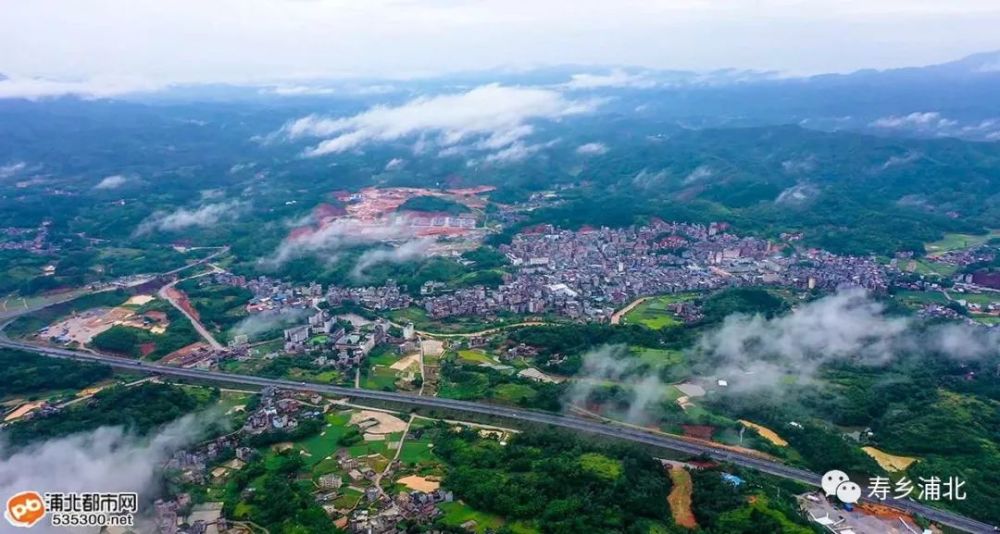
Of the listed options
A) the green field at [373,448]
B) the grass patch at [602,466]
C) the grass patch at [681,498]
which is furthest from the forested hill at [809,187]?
the green field at [373,448]

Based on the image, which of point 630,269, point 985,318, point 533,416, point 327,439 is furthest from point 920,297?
point 327,439

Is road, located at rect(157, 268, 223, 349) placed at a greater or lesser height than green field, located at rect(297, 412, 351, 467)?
lesser

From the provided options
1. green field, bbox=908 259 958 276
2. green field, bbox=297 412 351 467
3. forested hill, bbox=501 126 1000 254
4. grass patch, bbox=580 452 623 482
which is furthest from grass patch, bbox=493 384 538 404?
forested hill, bbox=501 126 1000 254

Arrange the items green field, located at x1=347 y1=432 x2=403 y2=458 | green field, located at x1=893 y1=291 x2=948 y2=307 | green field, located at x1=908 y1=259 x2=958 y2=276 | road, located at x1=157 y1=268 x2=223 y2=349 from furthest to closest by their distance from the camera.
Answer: green field, located at x1=908 y1=259 x2=958 y2=276, green field, located at x1=893 y1=291 x2=948 y2=307, road, located at x1=157 y1=268 x2=223 y2=349, green field, located at x1=347 y1=432 x2=403 y2=458

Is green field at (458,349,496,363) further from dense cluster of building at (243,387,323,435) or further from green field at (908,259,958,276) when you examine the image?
green field at (908,259,958,276)

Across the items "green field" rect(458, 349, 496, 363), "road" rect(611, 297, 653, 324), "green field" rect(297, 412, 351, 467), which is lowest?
"green field" rect(297, 412, 351, 467)

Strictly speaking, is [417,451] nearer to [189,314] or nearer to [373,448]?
[373,448]

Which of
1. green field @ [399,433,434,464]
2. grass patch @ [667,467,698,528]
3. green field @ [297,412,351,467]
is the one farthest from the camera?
green field @ [297,412,351,467]
